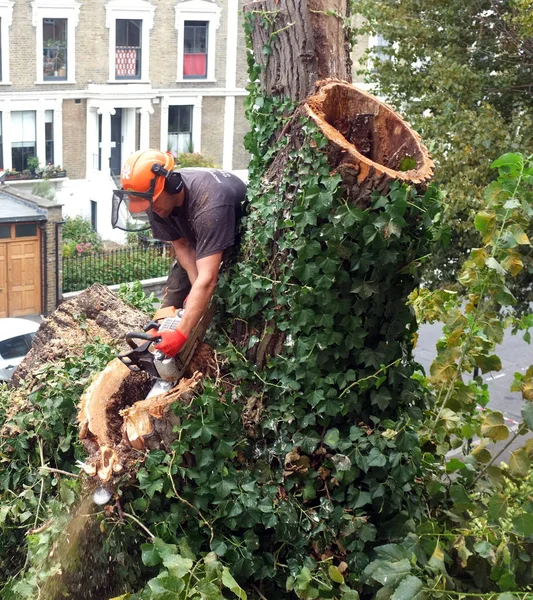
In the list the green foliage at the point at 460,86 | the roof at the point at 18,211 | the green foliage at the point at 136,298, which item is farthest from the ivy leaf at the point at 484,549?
the roof at the point at 18,211

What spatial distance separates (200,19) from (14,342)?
1711 centimetres

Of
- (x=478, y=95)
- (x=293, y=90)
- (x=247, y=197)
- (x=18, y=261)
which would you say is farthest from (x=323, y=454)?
(x=18, y=261)

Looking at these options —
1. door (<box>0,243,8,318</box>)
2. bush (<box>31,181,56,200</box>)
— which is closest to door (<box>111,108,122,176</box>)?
bush (<box>31,181,56,200</box>)

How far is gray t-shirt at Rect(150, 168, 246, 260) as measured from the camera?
4375 millimetres

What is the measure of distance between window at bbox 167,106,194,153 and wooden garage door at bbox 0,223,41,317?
425 inches

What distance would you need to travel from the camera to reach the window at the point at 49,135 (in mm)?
25094

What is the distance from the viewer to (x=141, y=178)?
454 cm

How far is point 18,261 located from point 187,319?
14226 millimetres

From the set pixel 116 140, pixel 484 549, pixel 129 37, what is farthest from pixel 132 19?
pixel 484 549

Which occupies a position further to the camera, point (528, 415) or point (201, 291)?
point (201, 291)

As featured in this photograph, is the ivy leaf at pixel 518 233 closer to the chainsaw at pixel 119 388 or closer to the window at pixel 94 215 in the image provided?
the chainsaw at pixel 119 388

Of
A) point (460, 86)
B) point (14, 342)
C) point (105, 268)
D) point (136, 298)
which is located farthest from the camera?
point (105, 268)

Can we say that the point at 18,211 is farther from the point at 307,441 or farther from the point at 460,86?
the point at 307,441

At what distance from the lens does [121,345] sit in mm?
5754
